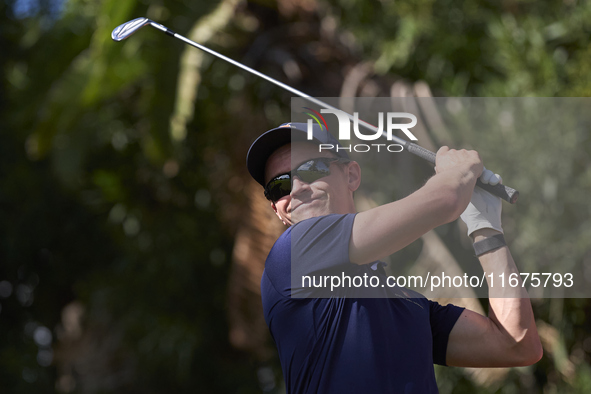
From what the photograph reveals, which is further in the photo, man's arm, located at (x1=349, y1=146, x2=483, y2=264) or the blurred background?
the blurred background

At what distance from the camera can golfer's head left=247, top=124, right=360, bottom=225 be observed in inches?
67.5

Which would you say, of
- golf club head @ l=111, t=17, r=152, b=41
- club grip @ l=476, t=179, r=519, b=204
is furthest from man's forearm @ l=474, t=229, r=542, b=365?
golf club head @ l=111, t=17, r=152, b=41

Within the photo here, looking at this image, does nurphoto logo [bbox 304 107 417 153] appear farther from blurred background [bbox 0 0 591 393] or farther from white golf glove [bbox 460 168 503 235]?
white golf glove [bbox 460 168 503 235]

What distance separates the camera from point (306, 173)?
1.72 metres

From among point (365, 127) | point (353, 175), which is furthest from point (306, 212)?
point (365, 127)

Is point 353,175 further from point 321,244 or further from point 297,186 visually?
point 321,244

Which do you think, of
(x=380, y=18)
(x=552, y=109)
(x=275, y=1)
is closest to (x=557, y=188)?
(x=552, y=109)

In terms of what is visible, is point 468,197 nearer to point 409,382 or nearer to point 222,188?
point 409,382

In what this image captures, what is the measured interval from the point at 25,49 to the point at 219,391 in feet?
20.1

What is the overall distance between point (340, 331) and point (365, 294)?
12 cm

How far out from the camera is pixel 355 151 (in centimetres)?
187

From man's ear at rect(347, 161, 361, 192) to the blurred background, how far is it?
0.53 ft

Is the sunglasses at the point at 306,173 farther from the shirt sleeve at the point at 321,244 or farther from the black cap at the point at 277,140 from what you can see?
the shirt sleeve at the point at 321,244

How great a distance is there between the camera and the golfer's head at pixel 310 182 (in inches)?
67.5
